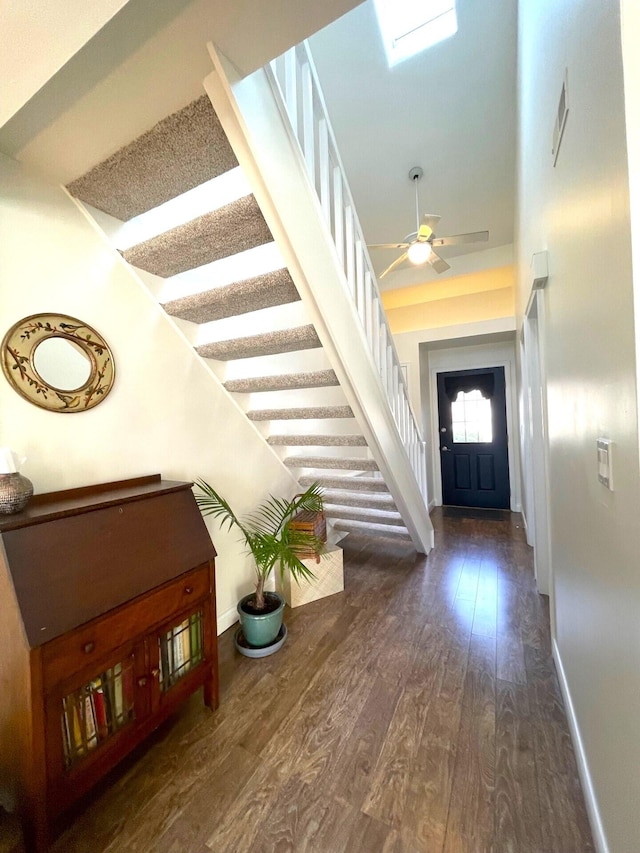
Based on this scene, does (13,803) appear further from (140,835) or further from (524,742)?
(524,742)

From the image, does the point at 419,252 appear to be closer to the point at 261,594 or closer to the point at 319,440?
the point at 319,440

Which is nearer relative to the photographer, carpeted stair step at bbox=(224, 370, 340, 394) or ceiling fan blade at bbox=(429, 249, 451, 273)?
carpeted stair step at bbox=(224, 370, 340, 394)

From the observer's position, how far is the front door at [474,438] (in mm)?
4465

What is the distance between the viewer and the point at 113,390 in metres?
1.50

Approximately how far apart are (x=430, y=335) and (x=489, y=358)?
3.30 feet

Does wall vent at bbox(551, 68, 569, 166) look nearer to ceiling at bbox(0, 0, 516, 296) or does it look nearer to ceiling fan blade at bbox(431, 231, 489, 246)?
ceiling at bbox(0, 0, 516, 296)

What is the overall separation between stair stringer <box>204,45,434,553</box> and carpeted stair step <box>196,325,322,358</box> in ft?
0.32

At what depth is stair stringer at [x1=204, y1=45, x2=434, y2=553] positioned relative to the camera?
977 mm

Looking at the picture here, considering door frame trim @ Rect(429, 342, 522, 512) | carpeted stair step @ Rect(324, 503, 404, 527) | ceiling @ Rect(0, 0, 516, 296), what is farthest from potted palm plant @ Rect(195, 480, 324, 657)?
door frame trim @ Rect(429, 342, 522, 512)

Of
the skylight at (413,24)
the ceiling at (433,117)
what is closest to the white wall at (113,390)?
the ceiling at (433,117)

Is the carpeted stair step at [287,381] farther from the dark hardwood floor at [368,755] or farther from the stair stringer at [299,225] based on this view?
the dark hardwood floor at [368,755]

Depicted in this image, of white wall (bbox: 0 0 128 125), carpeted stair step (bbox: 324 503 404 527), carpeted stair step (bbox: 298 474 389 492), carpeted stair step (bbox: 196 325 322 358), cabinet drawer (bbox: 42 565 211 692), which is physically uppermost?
white wall (bbox: 0 0 128 125)

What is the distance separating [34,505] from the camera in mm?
1169

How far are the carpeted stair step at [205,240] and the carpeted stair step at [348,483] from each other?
1686mm
